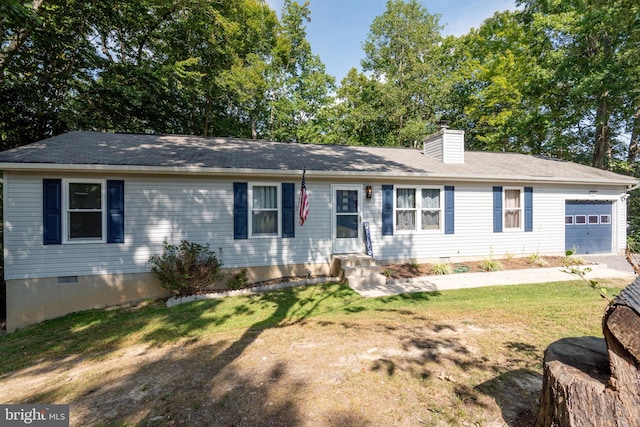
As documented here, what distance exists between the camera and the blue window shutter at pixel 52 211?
6.67 meters

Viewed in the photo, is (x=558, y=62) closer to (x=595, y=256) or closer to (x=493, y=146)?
(x=493, y=146)

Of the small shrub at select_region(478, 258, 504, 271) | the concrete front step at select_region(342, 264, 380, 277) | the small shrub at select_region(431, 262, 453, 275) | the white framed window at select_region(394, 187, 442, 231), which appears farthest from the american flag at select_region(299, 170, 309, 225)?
the small shrub at select_region(478, 258, 504, 271)

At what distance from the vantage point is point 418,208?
9.38 m

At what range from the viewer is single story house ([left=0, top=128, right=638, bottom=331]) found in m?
6.71

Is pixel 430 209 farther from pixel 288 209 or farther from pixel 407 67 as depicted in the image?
pixel 407 67

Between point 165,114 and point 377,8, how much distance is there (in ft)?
54.8

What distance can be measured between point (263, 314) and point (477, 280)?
5.65 metres

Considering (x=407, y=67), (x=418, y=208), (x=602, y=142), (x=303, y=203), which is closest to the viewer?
(x=303, y=203)

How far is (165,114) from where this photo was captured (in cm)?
1628

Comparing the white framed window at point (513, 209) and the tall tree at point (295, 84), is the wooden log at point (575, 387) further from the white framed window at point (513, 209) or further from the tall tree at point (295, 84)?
the tall tree at point (295, 84)

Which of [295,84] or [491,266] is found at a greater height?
[295,84]

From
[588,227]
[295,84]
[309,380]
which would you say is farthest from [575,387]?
[295,84]

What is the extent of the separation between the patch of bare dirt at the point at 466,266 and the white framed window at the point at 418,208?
1.21m

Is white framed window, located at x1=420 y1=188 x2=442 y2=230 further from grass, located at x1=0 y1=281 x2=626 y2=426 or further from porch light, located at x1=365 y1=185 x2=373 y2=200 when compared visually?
grass, located at x1=0 y1=281 x2=626 y2=426
